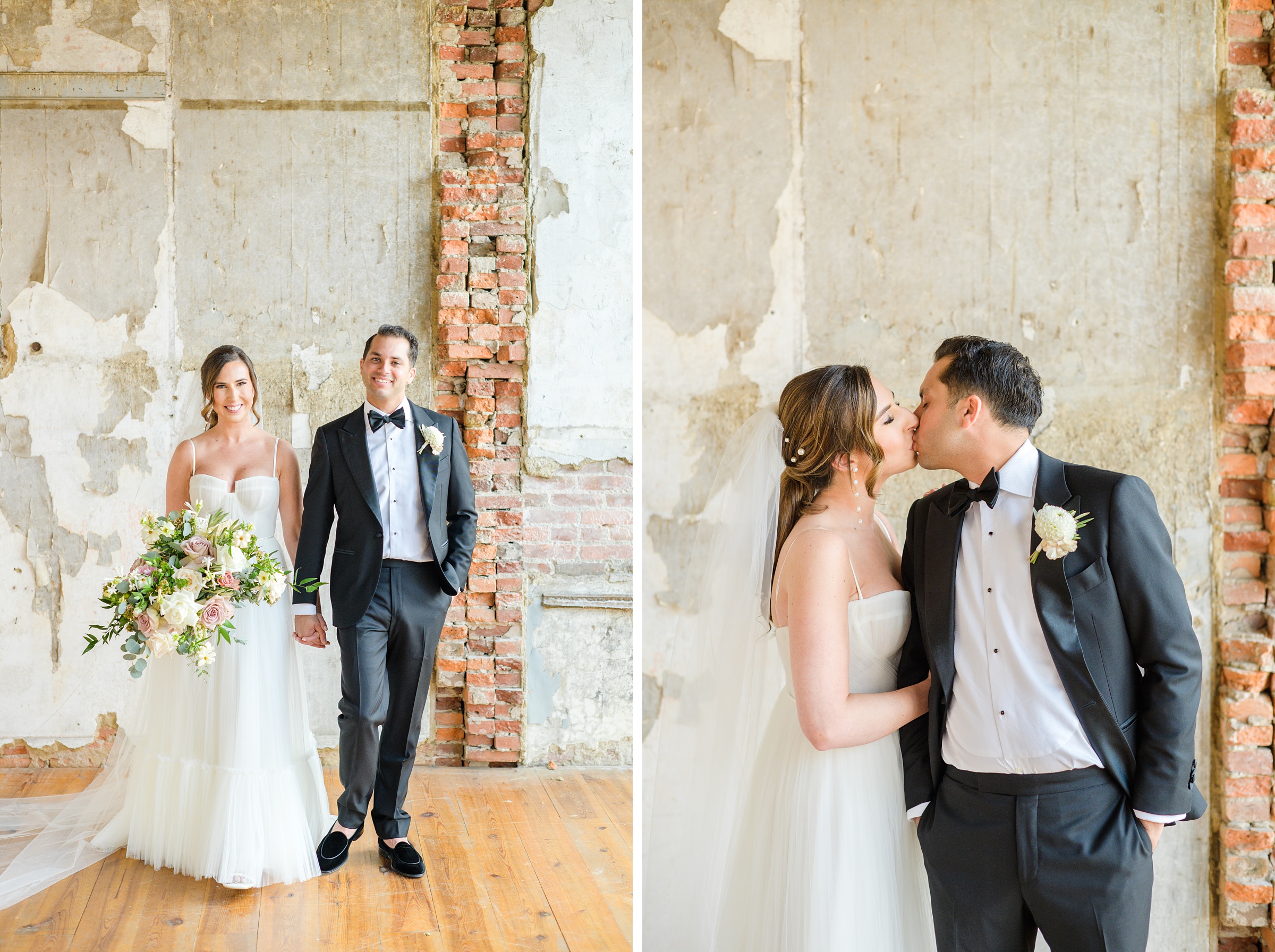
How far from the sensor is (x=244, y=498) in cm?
271

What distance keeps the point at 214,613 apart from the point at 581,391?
5.09 feet

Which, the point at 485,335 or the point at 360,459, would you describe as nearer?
the point at 360,459

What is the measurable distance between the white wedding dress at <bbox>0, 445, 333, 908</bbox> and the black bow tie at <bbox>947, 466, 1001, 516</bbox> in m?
2.03

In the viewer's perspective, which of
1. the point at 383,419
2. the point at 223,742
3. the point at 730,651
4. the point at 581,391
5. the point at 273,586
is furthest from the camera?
the point at 581,391

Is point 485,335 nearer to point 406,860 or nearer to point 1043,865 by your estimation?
point 406,860

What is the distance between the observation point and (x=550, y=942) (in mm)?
2477

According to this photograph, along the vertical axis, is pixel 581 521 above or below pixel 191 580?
above

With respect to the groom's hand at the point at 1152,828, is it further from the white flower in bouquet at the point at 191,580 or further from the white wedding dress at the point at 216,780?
the white flower in bouquet at the point at 191,580

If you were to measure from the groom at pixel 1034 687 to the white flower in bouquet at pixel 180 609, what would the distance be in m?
2.01

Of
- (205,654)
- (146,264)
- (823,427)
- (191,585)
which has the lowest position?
(205,654)

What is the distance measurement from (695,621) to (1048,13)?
93.3 inches

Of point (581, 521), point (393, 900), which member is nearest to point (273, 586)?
point (393, 900)

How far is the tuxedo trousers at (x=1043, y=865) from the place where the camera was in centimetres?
172

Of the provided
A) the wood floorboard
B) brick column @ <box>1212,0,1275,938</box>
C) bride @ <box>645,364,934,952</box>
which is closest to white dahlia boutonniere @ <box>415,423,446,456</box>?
bride @ <box>645,364,934,952</box>
